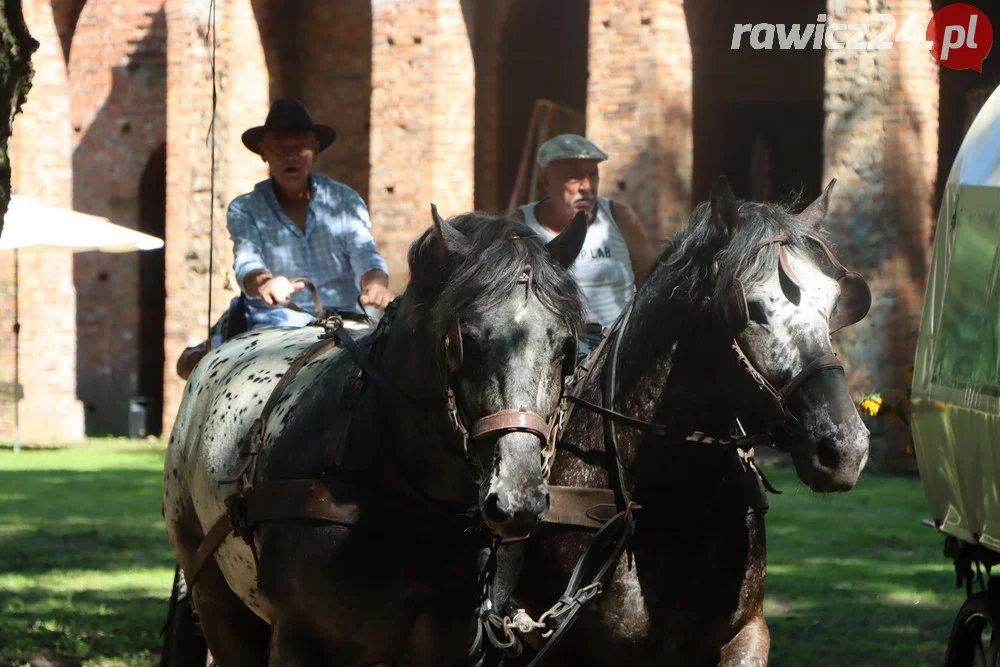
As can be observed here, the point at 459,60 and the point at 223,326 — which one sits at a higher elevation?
the point at 459,60

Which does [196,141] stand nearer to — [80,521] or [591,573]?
[80,521]

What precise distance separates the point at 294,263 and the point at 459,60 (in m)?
11.8

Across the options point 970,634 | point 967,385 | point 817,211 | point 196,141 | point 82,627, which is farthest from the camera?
point 196,141

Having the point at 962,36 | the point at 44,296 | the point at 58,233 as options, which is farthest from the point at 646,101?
the point at 44,296

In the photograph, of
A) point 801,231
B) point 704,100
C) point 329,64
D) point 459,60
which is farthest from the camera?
point 329,64

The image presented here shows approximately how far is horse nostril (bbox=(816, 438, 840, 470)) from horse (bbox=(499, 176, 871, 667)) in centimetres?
1

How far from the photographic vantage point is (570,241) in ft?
15.4

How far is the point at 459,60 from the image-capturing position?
18328mm

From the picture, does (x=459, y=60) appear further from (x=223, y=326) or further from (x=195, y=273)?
(x=223, y=326)

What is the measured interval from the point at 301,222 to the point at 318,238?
0.39ft

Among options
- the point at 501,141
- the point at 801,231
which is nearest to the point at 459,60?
the point at 501,141

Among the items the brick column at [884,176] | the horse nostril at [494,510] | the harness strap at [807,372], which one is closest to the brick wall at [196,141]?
the brick column at [884,176]

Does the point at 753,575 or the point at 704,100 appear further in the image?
the point at 704,100

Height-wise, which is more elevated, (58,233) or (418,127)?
(418,127)
